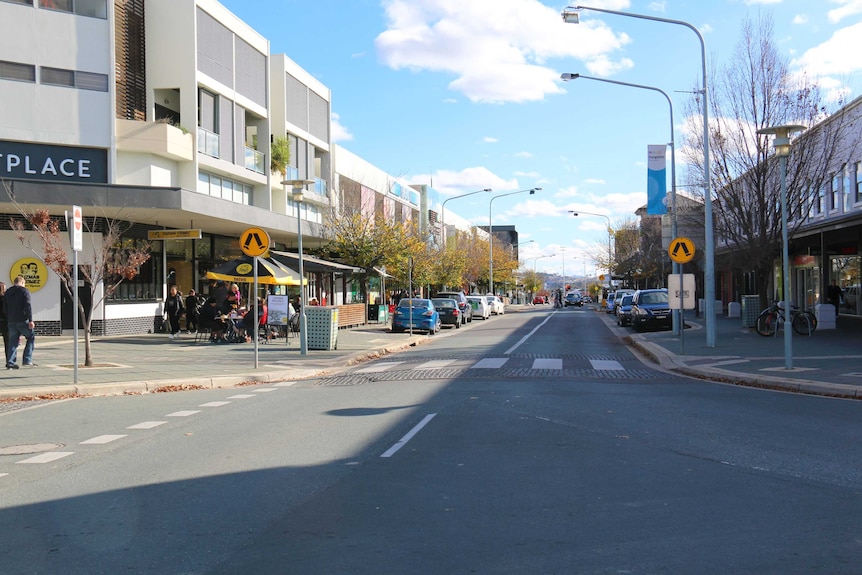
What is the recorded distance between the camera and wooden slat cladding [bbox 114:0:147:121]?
2542 cm

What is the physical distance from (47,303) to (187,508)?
21.3m

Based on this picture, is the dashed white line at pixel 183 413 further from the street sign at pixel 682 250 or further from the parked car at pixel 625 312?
the parked car at pixel 625 312

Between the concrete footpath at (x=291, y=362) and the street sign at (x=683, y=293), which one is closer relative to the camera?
the concrete footpath at (x=291, y=362)

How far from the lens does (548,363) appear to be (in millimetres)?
17422

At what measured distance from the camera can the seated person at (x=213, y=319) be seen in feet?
75.3

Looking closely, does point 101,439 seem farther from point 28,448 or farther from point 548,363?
point 548,363

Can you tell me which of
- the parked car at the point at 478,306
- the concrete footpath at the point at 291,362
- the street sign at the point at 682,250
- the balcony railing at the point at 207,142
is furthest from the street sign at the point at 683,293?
the parked car at the point at 478,306

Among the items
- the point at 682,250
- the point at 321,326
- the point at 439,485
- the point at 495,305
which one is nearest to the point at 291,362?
the point at 321,326

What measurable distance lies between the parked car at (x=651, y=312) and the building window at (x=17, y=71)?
22826mm

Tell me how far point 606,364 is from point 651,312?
12.9m

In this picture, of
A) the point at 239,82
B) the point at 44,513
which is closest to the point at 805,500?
the point at 44,513

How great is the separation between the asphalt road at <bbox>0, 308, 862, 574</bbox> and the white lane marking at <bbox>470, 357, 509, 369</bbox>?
4239 millimetres

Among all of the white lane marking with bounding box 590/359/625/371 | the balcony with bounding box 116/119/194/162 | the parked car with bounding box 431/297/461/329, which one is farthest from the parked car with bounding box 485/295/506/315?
the white lane marking with bounding box 590/359/625/371

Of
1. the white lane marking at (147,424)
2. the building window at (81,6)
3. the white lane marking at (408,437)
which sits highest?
the building window at (81,6)
